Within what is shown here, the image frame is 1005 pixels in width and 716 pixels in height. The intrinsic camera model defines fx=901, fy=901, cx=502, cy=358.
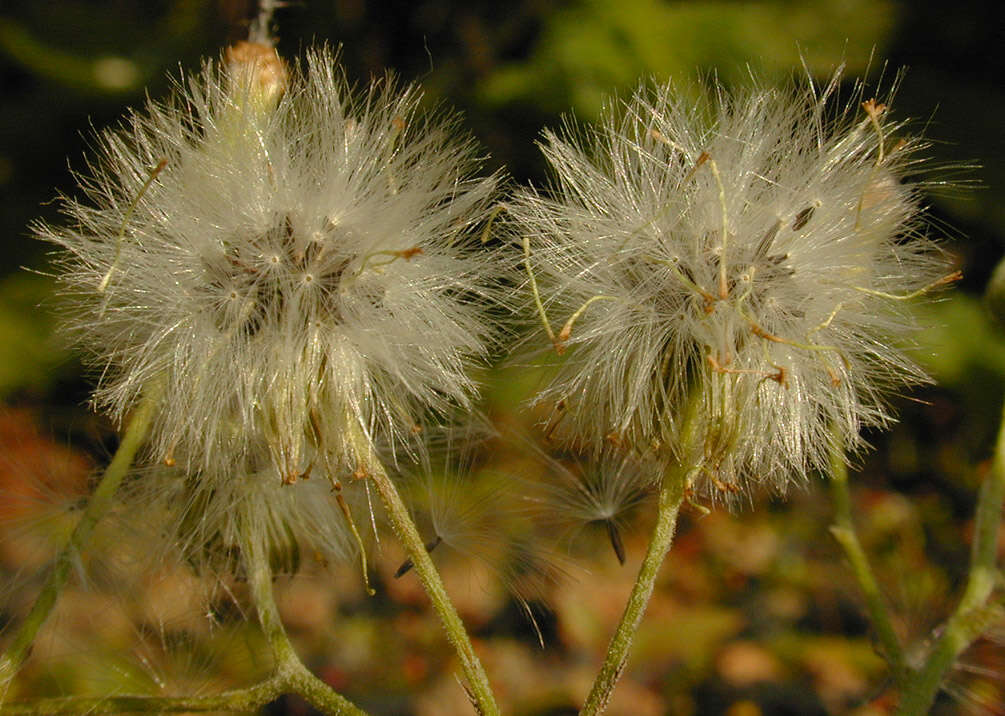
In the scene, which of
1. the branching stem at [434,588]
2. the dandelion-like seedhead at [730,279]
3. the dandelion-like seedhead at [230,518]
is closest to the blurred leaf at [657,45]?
the dandelion-like seedhead at [730,279]

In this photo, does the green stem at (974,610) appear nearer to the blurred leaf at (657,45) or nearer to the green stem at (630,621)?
the green stem at (630,621)

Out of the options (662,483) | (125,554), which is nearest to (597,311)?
(662,483)

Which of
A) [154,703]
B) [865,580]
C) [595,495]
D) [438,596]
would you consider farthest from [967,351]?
[154,703]

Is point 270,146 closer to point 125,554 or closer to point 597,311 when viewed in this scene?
point 597,311

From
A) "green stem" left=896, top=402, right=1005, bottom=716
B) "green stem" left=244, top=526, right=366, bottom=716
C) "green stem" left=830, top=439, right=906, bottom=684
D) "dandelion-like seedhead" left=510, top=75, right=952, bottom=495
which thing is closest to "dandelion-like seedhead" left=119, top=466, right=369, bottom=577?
"green stem" left=244, top=526, right=366, bottom=716

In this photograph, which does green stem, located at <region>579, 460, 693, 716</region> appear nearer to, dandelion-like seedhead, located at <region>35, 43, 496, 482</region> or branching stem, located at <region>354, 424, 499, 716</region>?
branching stem, located at <region>354, 424, 499, 716</region>

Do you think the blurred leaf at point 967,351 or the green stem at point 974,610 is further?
the blurred leaf at point 967,351

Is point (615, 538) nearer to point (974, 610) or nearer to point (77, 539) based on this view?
point (974, 610)
